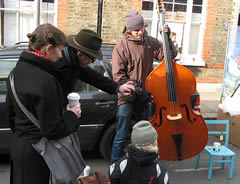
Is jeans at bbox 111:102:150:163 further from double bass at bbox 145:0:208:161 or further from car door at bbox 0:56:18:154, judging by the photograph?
car door at bbox 0:56:18:154

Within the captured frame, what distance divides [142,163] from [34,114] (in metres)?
0.77

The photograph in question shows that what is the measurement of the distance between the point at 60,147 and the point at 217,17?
319 inches

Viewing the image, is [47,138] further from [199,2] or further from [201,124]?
[199,2]

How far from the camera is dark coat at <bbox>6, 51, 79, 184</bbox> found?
169cm

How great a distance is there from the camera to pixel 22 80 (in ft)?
5.65

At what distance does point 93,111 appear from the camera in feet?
12.3

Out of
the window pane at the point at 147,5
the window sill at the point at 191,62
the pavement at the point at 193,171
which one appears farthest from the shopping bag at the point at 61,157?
the window sill at the point at 191,62

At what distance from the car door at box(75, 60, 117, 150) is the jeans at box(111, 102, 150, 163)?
1.21ft

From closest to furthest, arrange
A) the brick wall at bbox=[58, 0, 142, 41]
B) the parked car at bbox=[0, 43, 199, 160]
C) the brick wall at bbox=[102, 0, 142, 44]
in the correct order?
1. the parked car at bbox=[0, 43, 199, 160]
2. the brick wall at bbox=[58, 0, 142, 41]
3. the brick wall at bbox=[102, 0, 142, 44]

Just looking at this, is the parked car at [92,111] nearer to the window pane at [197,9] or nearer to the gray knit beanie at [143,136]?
the gray knit beanie at [143,136]

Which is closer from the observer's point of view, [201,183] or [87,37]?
[87,37]

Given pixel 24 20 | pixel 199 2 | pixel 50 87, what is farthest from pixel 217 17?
pixel 50 87

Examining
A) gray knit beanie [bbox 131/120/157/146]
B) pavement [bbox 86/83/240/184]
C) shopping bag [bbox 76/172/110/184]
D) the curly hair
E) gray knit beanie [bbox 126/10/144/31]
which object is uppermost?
gray knit beanie [bbox 126/10/144/31]

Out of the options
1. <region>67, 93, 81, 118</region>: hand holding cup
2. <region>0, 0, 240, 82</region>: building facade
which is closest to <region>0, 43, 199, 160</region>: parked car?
<region>67, 93, 81, 118</region>: hand holding cup
